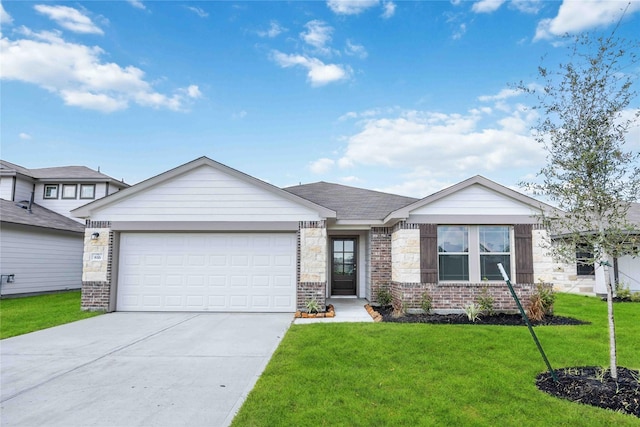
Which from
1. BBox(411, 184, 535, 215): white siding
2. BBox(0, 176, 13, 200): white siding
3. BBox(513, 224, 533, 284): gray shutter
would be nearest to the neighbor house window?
BBox(0, 176, 13, 200): white siding

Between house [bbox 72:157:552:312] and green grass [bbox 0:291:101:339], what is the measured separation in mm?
782

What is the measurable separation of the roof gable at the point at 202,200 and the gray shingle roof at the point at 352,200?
1397 mm

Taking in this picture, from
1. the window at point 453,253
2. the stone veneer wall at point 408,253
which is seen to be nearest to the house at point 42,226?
the stone veneer wall at point 408,253

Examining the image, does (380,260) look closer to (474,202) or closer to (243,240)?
(474,202)

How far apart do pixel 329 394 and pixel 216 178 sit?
25.3ft

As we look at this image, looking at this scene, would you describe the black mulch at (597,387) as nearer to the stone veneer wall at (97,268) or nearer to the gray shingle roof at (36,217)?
the stone veneer wall at (97,268)

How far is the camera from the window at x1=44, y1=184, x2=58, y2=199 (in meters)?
19.5

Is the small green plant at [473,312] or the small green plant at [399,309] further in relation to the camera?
the small green plant at [399,309]

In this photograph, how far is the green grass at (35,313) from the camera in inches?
338

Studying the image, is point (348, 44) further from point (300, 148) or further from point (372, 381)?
point (372, 381)

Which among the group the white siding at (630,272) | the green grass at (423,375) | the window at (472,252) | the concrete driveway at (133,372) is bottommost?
the concrete driveway at (133,372)

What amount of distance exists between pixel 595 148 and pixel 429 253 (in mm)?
5541

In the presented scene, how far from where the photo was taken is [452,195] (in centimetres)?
1015

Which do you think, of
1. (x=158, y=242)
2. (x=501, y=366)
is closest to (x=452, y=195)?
(x=501, y=366)
